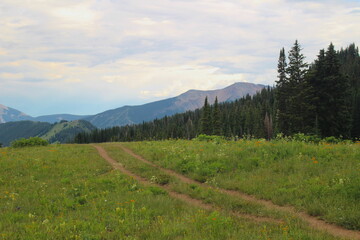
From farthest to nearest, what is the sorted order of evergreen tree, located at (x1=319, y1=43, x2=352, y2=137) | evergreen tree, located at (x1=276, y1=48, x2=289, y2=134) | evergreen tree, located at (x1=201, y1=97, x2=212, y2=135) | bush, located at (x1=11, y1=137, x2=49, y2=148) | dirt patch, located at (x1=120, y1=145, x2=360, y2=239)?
evergreen tree, located at (x1=201, y1=97, x2=212, y2=135) < evergreen tree, located at (x1=276, y1=48, x2=289, y2=134) < evergreen tree, located at (x1=319, y1=43, x2=352, y2=137) < bush, located at (x1=11, y1=137, x2=49, y2=148) < dirt patch, located at (x1=120, y1=145, x2=360, y2=239)

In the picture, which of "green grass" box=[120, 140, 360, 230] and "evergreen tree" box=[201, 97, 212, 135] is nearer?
"green grass" box=[120, 140, 360, 230]

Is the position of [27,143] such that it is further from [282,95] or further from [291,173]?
[282,95]

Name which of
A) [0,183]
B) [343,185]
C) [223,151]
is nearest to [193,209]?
[343,185]

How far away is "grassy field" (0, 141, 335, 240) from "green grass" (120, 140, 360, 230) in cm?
140

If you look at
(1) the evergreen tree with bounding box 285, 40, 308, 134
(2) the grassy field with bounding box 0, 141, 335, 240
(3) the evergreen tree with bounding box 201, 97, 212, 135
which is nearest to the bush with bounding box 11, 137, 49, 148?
(2) the grassy field with bounding box 0, 141, 335, 240

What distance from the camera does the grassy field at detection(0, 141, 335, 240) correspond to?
256 inches

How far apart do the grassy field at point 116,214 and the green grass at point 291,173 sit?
4.61 feet

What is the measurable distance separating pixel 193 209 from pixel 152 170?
694 cm

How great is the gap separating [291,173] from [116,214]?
815cm

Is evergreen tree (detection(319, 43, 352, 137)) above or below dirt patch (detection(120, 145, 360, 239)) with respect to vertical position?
above

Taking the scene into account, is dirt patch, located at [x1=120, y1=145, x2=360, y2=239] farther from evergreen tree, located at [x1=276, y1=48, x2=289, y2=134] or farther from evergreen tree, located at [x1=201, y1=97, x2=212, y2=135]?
evergreen tree, located at [x1=201, y1=97, x2=212, y2=135]

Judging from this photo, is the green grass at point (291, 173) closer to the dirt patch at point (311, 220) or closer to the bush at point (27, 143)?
the dirt patch at point (311, 220)

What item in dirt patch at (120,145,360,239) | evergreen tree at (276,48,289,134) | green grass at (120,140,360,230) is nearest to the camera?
dirt patch at (120,145,360,239)

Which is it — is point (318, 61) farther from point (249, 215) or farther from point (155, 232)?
point (155, 232)
